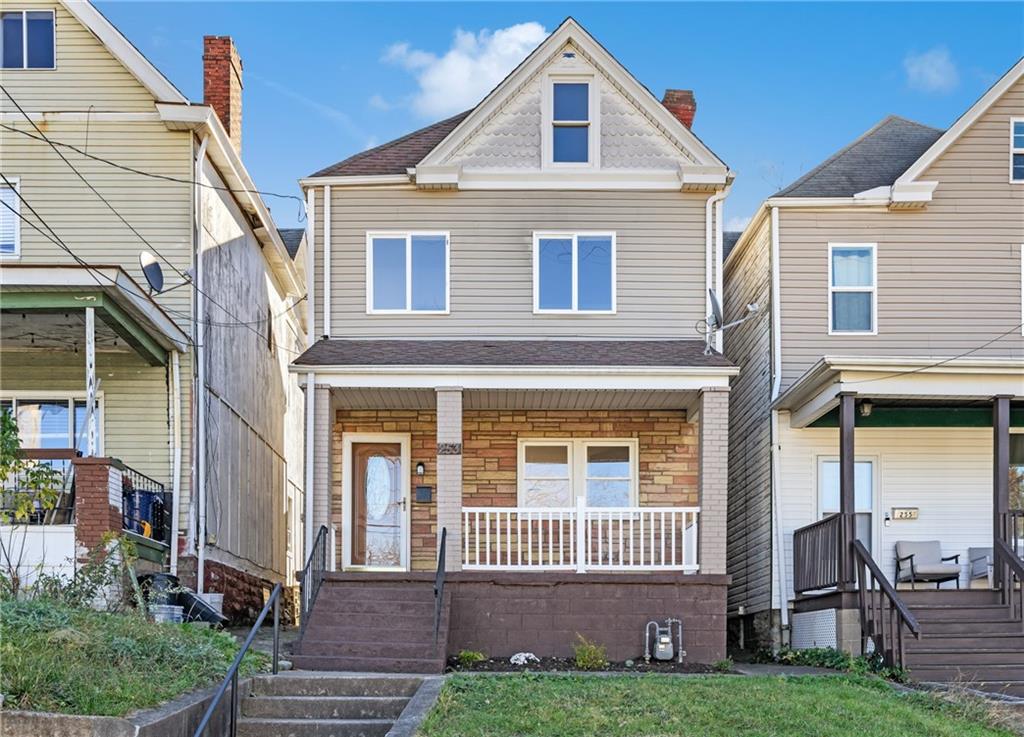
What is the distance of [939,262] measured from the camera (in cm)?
1667

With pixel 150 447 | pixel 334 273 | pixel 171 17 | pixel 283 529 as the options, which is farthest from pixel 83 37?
pixel 283 529

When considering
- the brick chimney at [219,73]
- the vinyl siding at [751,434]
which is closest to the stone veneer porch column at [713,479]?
the vinyl siding at [751,434]

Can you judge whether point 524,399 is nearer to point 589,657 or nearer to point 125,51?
point 589,657

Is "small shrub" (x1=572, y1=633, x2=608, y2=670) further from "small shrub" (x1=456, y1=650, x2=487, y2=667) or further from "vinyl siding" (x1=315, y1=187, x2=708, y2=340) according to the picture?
"vinyl siding" (x1=315, y1=187, x2=708, y2=340)

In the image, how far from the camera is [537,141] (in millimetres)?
16516

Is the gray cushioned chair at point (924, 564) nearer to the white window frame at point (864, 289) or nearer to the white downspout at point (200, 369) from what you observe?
the white window frame at point (864, 289)

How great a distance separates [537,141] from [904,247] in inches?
205

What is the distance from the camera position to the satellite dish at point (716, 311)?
15.5m

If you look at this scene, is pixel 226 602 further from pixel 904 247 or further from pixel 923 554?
pixel 904 247

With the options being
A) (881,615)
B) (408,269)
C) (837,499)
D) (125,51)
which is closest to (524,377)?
(408,269)

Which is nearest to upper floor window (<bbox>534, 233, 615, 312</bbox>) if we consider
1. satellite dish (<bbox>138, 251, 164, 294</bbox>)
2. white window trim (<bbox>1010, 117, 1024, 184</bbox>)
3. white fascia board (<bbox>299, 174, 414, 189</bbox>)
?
white fascia board (<bbox>299, 174, 414, 189</bbox>)

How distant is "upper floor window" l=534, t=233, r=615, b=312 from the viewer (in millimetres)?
16375

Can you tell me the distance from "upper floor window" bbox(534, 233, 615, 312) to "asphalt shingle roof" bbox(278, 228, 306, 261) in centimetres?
808

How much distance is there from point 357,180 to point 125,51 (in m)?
3.34
